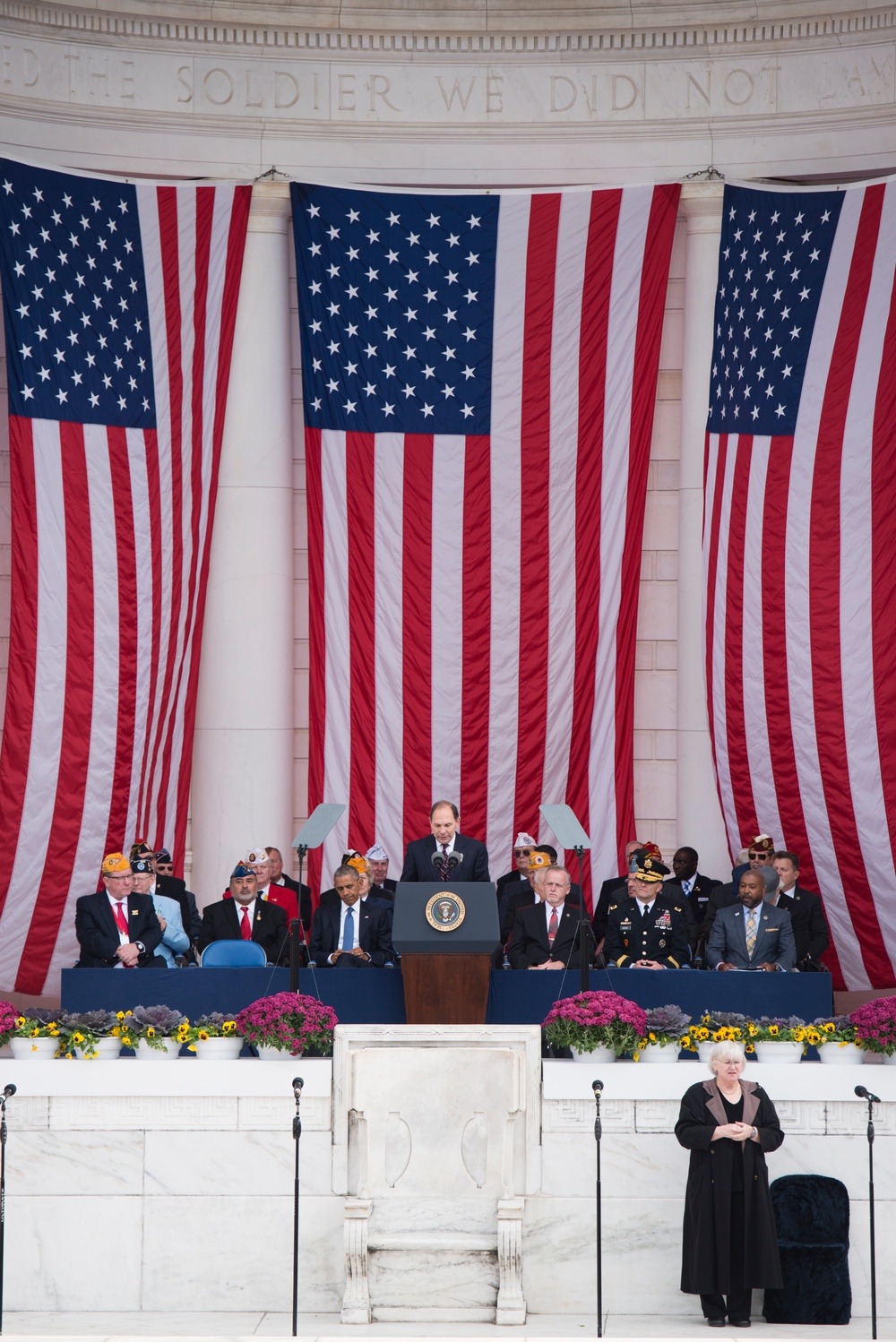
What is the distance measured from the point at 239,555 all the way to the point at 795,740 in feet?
17.8

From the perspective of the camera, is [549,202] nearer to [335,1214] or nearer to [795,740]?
[795,740]

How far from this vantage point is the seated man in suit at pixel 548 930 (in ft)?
38.3

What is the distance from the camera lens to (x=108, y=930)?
38.7 ft

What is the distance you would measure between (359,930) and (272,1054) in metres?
1.74

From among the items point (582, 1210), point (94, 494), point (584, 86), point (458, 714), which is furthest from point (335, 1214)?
point (584, 86)

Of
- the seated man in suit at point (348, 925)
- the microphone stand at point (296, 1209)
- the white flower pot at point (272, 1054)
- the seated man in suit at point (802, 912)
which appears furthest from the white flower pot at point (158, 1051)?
the seated man in suit at point (802, 912)

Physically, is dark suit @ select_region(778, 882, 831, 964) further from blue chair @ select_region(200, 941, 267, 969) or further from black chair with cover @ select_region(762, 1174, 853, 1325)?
blue chair @ select_region(200, 941, 267, 969)

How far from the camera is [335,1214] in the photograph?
998 centimetres

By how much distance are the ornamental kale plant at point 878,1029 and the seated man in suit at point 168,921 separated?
4815mm

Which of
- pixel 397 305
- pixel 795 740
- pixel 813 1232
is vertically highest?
pixel 397 305

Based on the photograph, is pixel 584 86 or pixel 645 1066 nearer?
pixel 645 1066

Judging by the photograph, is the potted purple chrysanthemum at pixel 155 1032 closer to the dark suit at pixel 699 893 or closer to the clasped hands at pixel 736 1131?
the clasped hands at pixel 736 1131

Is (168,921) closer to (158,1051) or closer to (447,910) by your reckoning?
(158,1051)

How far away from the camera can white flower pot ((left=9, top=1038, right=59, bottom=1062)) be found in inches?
412
